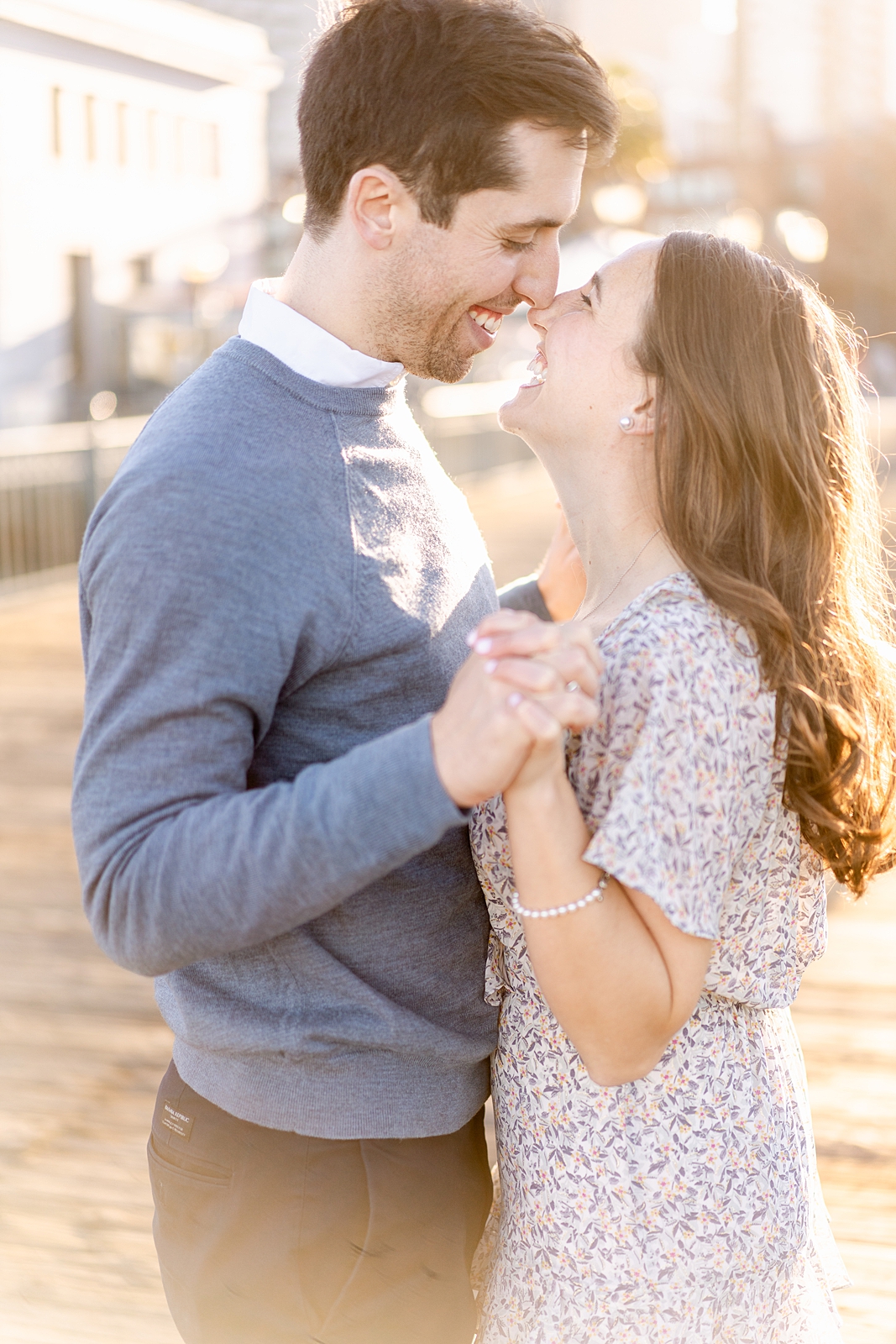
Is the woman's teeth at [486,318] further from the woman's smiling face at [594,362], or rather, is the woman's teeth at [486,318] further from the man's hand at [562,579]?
the man's hand at [562,579]

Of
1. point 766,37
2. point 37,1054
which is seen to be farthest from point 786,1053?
point 766,37

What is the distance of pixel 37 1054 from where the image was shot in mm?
3805

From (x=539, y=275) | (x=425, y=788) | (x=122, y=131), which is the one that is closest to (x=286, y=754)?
(x=425, y=788)

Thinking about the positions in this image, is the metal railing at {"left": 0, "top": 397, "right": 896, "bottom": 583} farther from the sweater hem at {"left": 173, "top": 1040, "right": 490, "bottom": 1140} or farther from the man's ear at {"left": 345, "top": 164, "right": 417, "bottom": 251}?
the sweater hem at {"left": 173, "top": 1040, "right": 490, "bottom": 1140}

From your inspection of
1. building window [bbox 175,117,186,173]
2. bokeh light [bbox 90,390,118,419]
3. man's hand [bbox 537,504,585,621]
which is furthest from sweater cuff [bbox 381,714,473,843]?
building window [bbox 175,117,186,173]

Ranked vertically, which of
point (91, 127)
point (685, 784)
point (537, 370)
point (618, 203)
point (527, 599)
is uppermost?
point (537, 370)

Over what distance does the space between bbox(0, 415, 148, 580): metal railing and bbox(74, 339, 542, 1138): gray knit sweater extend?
27.1 feet

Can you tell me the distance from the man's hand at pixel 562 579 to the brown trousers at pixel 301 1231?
1.04 metres

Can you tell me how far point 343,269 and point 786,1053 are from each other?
120 centimetres

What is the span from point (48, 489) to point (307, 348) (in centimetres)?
866

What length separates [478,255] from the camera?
1.82 meters

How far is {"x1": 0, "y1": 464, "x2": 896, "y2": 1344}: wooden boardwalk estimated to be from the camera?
280 cm

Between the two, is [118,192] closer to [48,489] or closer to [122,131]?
[122,131]

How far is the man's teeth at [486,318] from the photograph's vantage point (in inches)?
75.8
